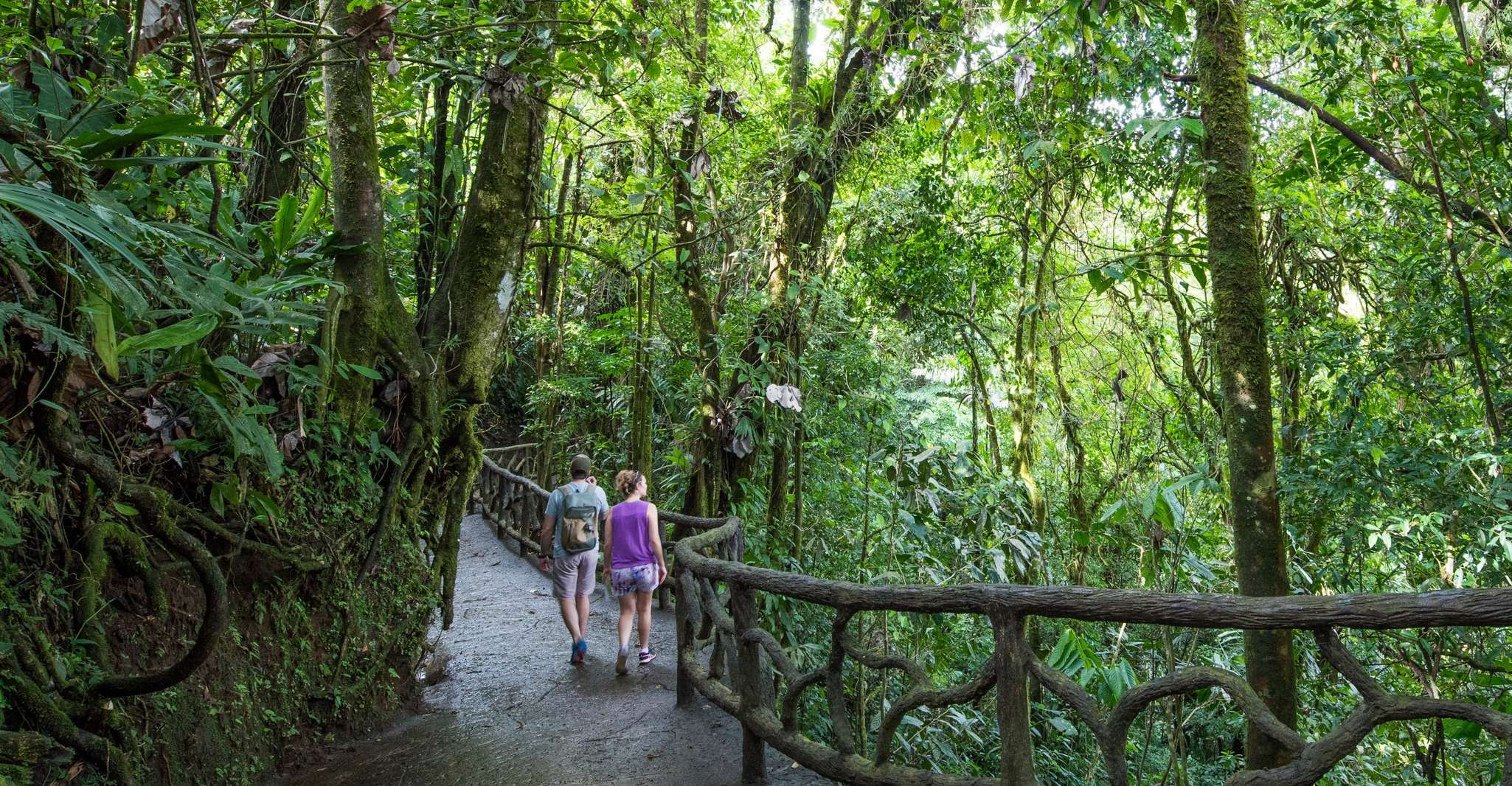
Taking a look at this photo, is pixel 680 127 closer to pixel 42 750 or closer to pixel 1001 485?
pixel 1001 485

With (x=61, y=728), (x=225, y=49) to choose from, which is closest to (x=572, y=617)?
(x=61, y=728)

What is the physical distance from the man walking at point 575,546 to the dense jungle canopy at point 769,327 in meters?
Result: 0.60

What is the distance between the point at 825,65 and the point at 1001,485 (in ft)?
13.1

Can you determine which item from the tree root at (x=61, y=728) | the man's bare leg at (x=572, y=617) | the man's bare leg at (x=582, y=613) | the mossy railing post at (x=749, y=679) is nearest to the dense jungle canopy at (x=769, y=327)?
the tree root at (x=61, y=728)

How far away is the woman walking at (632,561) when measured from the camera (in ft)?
17.1

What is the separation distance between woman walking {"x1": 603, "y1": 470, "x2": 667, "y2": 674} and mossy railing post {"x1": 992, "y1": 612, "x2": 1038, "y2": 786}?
9.50 ft

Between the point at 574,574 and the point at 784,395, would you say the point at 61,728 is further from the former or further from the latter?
the point at 784,395

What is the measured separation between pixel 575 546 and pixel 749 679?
7.56 ft

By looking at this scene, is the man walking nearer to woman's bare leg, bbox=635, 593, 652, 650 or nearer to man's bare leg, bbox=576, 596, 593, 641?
man's bare leg, bbox=576, 596, 593, 641

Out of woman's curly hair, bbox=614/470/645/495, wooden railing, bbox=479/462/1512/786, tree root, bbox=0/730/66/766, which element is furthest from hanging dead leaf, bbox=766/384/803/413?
tree root, bbox=0/730/66/766

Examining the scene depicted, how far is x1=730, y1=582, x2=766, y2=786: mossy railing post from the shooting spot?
3.51 metres

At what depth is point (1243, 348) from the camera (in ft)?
12.9

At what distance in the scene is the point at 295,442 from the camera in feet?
13.3

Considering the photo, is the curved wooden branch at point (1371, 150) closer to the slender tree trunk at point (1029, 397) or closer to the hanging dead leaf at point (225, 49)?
the slender tree trunk at point (1029, 397)
